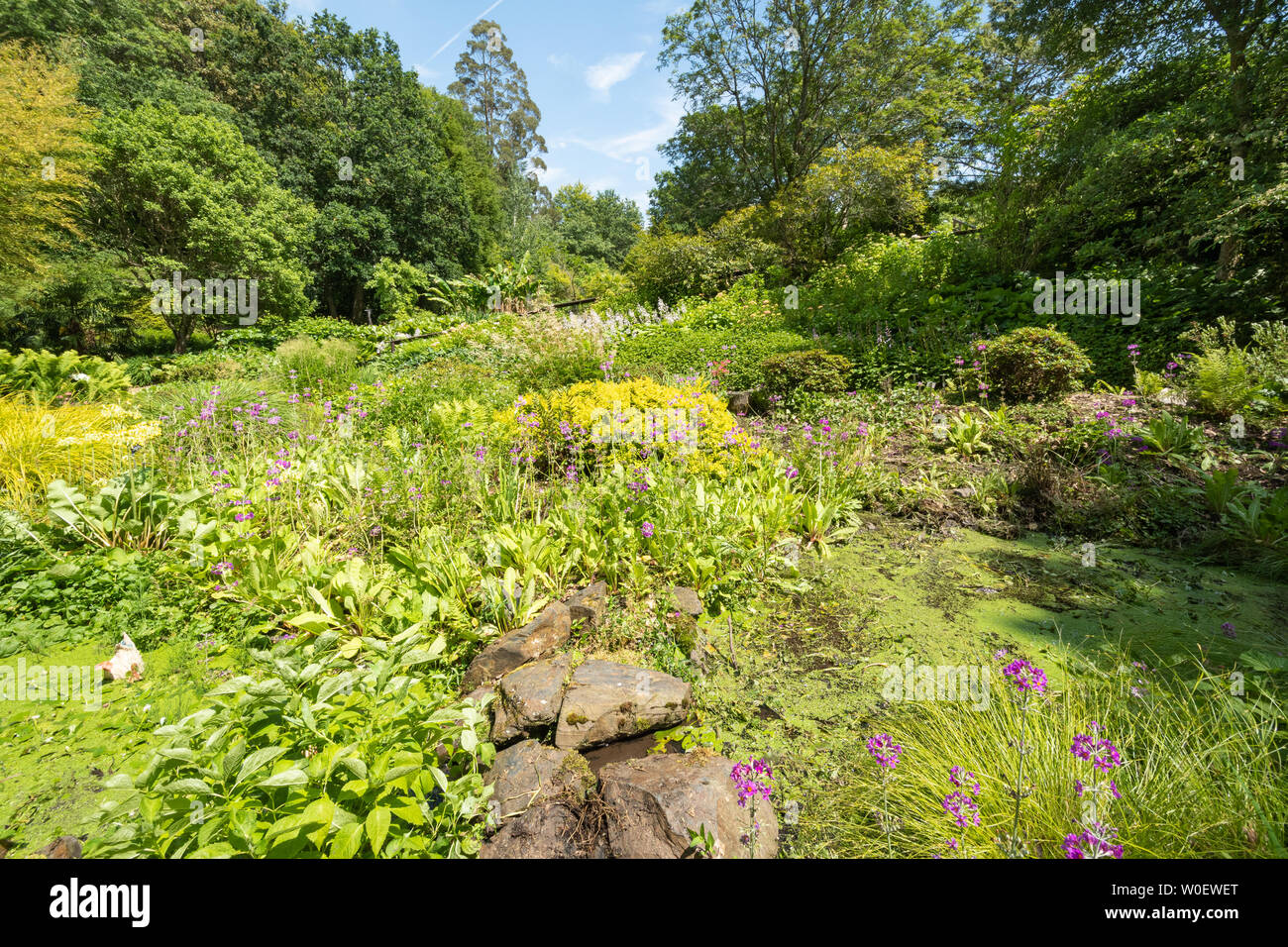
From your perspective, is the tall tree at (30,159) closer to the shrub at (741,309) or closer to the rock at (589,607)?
the shrub at (741,309)

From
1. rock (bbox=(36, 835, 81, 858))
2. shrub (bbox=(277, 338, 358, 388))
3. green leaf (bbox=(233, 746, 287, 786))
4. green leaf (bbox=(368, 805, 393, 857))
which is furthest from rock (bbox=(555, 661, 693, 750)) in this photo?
shrub (bbox=(277, 338, 358, 388))

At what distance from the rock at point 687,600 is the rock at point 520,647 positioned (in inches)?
→ 23.7

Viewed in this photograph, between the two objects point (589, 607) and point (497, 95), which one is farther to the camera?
point (497, 95)

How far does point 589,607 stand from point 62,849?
181cm

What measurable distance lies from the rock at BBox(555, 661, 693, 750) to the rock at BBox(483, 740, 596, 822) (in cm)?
10

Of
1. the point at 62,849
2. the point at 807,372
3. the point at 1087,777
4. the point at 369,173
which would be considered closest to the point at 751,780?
the point at 1087,777

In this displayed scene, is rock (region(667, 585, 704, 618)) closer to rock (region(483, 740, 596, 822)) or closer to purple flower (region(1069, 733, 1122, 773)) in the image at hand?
rock (region(483, 740, 596, 822))

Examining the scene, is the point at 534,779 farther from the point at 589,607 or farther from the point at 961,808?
the point at 961,808

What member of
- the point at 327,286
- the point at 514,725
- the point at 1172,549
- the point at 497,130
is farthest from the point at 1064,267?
the point at 497,130

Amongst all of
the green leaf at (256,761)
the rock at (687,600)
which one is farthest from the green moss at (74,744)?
the rock at (687,600)

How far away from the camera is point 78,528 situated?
2.91 m

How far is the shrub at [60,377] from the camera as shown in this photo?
19.0 feet

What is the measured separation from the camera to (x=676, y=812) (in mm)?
1475
